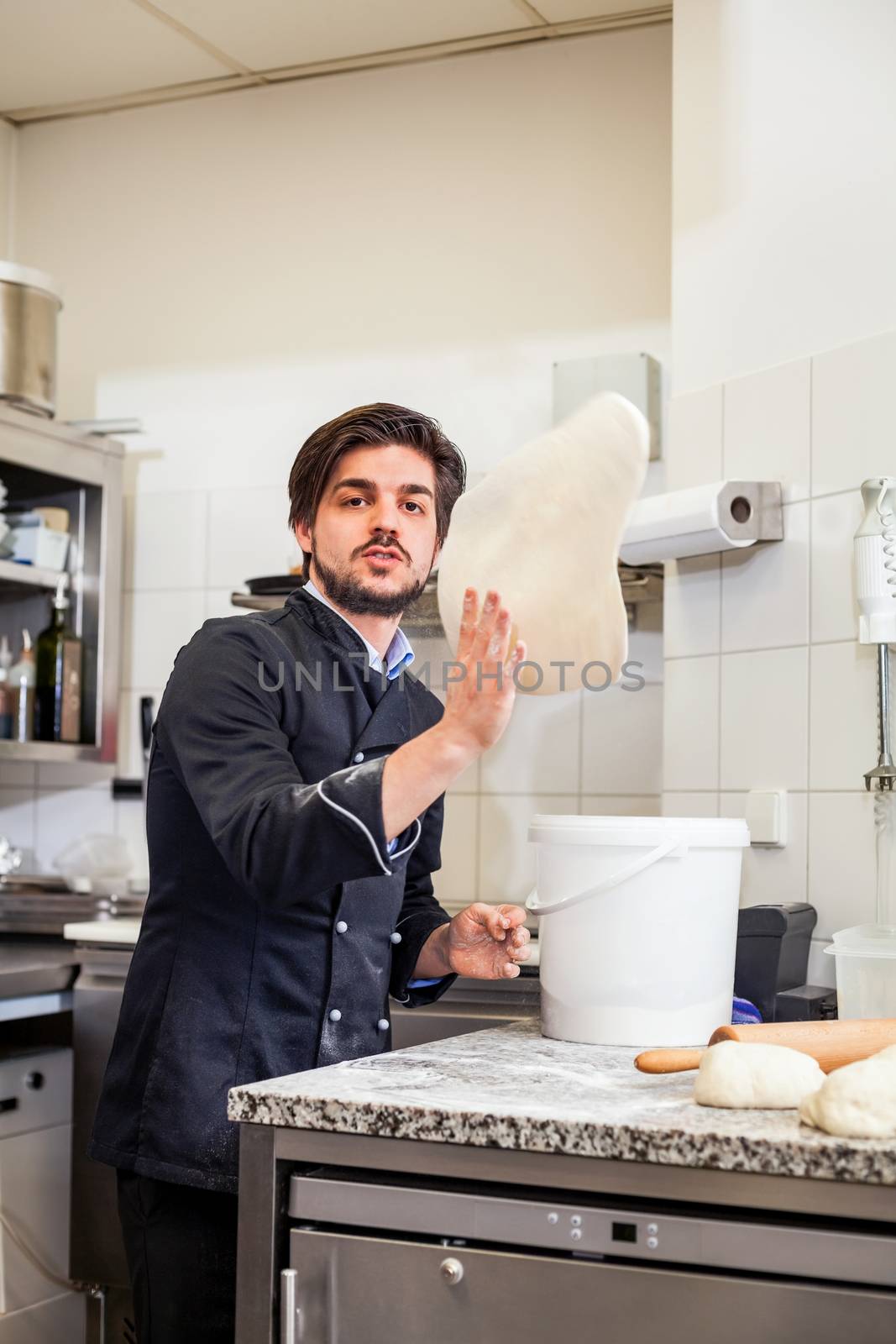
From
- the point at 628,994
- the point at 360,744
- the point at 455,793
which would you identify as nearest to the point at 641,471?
the point at 360,744

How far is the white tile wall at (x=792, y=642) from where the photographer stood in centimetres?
179

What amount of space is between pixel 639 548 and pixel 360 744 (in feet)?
2.35

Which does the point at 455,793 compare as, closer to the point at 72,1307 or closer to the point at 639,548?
the point at 639,548

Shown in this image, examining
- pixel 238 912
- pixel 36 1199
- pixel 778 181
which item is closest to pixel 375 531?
pixel 238 912

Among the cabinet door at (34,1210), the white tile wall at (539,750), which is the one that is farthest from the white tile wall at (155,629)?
the cabinet door at (34,1210)

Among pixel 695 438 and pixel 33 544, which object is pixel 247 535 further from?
pixel 695 438

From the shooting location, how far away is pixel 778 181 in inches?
77.4

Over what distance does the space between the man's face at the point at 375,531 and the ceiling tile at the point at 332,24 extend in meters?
1.52

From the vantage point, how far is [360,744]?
1.42 meters

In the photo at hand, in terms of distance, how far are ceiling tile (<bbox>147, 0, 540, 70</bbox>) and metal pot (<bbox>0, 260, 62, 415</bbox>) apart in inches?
23.1

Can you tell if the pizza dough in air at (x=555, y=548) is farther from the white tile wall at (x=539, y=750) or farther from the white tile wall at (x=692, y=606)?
the white tile wall at (x=539, y=750)

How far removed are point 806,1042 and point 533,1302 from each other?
34 cm

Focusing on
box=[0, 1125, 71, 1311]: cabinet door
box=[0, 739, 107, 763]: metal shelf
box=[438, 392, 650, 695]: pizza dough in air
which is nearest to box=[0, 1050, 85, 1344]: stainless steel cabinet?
box=[0, 1125, 71, 1311]: cabinet door

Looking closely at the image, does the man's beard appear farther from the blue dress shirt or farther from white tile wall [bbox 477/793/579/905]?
white tile wall [bbox 477/793/579/905]
